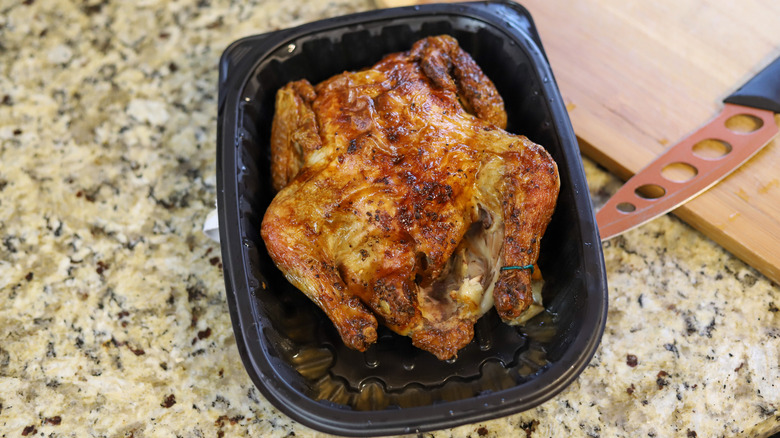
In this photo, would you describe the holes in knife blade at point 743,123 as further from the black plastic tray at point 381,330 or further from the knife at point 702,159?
the black plastic tray at point 381,330

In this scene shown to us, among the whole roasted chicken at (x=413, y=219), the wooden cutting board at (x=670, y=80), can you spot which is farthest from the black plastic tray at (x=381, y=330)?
the wooden cutting board at (x=670, y=80)

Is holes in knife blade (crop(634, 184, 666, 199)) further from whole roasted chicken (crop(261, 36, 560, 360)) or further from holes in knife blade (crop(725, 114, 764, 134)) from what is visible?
whole roasted chicken (crop(261, 36, 560, 360))

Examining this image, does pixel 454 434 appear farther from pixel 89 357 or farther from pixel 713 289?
pixel 89 357

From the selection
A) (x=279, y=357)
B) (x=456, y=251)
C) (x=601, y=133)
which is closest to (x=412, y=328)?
(x=456, y=251)

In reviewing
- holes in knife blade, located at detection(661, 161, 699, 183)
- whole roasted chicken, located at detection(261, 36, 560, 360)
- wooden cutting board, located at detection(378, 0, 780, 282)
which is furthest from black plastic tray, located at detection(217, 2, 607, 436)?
holes in knife blade, located at detection(661, 161, 699, 183)

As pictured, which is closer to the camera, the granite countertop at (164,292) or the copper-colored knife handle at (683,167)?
the granite countertop at (164,292)

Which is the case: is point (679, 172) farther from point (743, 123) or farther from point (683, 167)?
point (743, 123)

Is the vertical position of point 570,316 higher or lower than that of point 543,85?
lower
